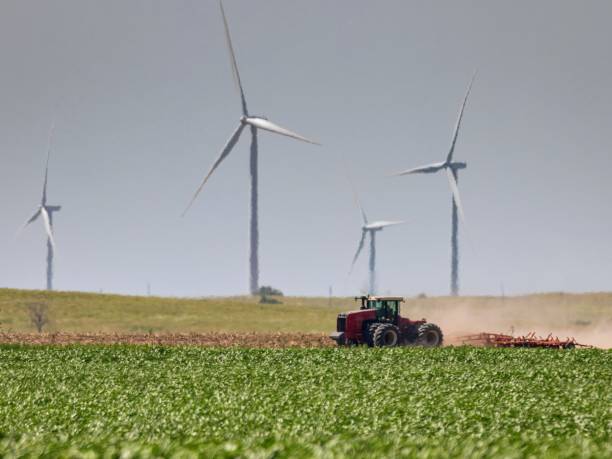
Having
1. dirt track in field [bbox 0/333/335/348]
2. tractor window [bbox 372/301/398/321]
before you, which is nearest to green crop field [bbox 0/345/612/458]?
tractor window [bbox 372/301/398/321]

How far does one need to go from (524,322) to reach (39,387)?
78.4 m

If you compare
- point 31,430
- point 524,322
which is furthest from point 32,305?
point 31,430

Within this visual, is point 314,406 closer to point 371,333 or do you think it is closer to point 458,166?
point 371,333

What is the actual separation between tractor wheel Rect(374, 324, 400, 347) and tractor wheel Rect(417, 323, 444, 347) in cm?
140

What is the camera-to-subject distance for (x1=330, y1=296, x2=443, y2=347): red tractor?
47406mm

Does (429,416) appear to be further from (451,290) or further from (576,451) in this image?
(451,290)

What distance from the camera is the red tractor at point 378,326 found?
4741cm

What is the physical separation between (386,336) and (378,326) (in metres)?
0.70

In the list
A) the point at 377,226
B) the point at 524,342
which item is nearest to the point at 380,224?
the point at 377,226

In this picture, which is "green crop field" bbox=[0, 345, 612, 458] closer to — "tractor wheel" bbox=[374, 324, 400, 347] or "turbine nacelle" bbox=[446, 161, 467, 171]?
"tractor wheel" bbox=[374, 324, 400, 347]

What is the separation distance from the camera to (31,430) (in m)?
22.4

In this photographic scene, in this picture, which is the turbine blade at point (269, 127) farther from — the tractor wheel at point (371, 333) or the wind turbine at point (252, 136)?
the tractor wheel at point (371, 333)

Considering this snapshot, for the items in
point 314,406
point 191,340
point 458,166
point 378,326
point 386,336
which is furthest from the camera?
point 458,166

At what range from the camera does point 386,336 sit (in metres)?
46.6
